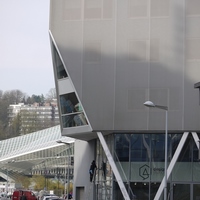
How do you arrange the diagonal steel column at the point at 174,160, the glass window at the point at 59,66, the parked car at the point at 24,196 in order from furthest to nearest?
the parked car at the point at 24,196
the glass window at the point at 59,66
the diagonal steel column at the point at 174,160

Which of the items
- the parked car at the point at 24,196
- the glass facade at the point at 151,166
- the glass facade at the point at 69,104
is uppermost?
the glass facade at the point at 69,104

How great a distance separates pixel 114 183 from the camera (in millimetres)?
52656

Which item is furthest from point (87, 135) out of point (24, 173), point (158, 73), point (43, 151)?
point (24, 173)

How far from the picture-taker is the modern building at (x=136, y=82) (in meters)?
50.1

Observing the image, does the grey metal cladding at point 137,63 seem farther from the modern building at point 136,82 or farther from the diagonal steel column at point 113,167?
the diagonal steel column at point 113,167

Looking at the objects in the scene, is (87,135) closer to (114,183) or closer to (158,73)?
(114,183)

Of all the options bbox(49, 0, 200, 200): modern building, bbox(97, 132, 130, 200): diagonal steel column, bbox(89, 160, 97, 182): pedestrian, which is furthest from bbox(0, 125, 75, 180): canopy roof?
bbox(97, 132, 130, 200): diagonal steel column

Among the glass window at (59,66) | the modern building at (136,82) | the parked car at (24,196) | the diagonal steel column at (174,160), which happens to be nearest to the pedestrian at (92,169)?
the modern building at (136,82)

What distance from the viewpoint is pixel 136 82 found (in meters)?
50.4

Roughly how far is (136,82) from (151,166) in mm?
6106

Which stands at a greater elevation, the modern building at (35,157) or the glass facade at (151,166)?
the modern building at (35,157)

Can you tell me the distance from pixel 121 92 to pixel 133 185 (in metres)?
6.65

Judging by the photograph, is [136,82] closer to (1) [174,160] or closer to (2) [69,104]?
(2) [69,104]

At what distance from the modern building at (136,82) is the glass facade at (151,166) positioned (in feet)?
0.22
